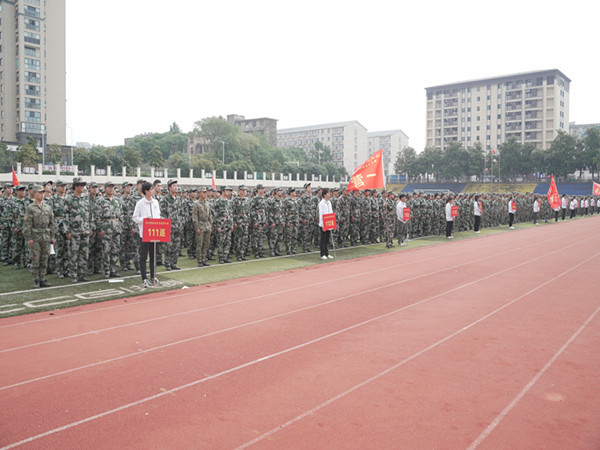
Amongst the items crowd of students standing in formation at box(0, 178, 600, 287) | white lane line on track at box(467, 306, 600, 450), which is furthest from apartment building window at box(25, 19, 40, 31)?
white lane line on track at box(467, 306, 600, 450)

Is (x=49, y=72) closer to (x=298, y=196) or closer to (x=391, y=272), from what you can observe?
(x=298, y=196)

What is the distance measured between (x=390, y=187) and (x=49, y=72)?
55.0 metres

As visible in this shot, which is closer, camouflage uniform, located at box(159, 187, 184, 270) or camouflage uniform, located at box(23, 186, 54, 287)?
camouflage uniform, located at box(23, 186, 54, 287)

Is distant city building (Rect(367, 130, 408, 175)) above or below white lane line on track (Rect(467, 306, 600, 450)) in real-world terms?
above

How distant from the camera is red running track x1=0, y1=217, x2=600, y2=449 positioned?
12.1ft

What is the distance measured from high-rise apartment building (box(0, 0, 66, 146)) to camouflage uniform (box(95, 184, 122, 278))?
186ft

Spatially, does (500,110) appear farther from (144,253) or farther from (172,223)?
(144,253)

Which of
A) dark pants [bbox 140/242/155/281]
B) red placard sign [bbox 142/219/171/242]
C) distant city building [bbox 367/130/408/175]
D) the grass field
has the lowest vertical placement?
the grass field

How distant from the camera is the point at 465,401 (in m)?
4.24

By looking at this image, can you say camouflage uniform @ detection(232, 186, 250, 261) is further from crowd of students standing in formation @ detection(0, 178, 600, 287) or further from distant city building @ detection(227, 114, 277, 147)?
distant city building @ detection(227, 114, 277, 147)

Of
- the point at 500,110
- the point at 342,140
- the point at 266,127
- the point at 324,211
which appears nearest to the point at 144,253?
the point at 324,211

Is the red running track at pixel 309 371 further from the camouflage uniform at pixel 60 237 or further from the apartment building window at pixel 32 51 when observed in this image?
the apartment building window at pixel 32 51

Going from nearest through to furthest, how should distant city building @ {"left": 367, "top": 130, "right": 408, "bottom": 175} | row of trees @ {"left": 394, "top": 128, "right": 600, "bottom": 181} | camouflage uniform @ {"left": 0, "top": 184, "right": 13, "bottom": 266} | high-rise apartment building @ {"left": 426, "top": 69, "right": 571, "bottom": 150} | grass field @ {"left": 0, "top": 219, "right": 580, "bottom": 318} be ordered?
grass field @ {"left": 0, "top": 219, "right": 580, "bottom": 318}, camouflage uniform @ {"left": 0, "top": 184, "right": 13, "bottom": 266}, row of trees @ {"left": 394, "top": 128, "right": 600, "bottom": 181}, high-rise apartment building @ {"left": 426, "top": 69, "right": 571, "bottom": 150}, distant city building @ {"left": 367, "top": 130, "right": 408, "bottom": 175}

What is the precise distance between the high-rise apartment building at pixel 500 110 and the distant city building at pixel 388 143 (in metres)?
15.8
